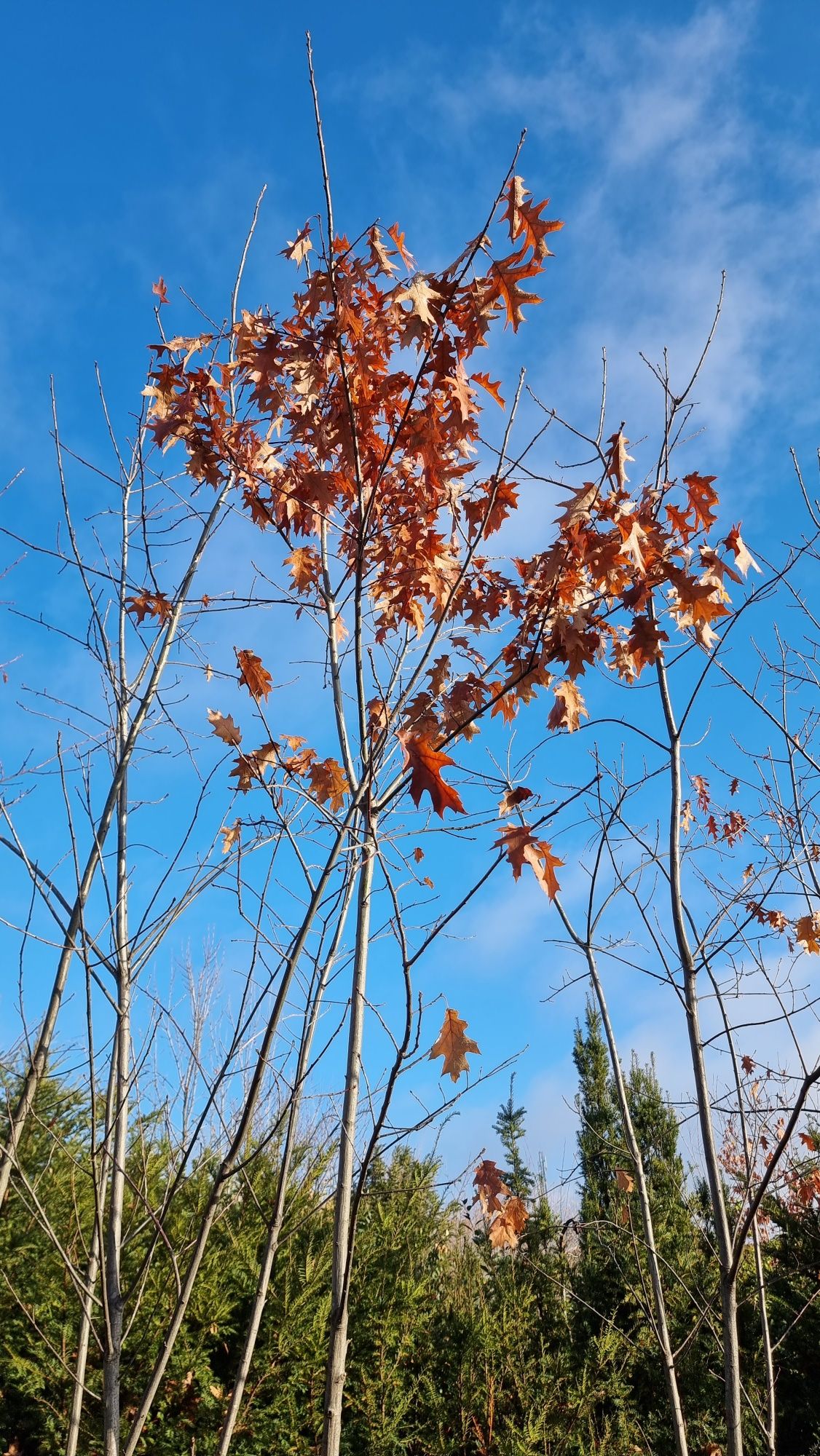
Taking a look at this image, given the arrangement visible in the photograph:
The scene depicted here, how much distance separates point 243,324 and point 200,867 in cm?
173

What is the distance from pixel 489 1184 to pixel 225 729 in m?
2.20

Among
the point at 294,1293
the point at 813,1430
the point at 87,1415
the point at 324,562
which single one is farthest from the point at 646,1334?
the point at 324,562

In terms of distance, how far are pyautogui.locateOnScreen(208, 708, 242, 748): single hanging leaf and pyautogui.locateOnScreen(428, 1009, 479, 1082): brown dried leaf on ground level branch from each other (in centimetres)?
109

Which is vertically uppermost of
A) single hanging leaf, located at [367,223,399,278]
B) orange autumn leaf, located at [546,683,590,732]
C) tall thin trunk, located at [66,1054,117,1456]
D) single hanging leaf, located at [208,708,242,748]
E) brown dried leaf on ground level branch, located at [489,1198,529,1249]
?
single hanging leaf, located at [367,223,399,278]

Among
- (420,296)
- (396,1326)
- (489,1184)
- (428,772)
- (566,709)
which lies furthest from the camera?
(396,1326)

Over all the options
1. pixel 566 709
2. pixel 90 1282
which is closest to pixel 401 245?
pixel 566 709

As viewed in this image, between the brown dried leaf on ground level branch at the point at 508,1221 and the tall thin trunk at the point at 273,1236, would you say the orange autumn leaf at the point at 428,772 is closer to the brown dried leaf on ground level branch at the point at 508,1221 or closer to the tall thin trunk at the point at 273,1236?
the tall thin trunk at the point at 273,1236

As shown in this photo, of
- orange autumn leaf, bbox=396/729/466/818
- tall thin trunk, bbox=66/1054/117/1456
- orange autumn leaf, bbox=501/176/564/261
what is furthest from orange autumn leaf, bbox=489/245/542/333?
tall thin trunk, bbox=66/1054/117/1456

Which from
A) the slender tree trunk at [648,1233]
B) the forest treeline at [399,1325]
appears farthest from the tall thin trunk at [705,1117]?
the forest treeline at [399,1325]

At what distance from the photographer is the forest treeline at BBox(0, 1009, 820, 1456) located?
15.1 feet

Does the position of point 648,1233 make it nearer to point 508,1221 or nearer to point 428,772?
point 508,1221

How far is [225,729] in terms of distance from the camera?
2.81 m

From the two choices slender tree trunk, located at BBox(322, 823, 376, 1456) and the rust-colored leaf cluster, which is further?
the rust-colored leaf cluster

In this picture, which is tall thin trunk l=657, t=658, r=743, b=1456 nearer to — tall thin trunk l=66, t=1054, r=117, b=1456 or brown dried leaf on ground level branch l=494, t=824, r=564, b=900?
brown dried leaf on ground level branch l=494, t=824, r=564, b=900
